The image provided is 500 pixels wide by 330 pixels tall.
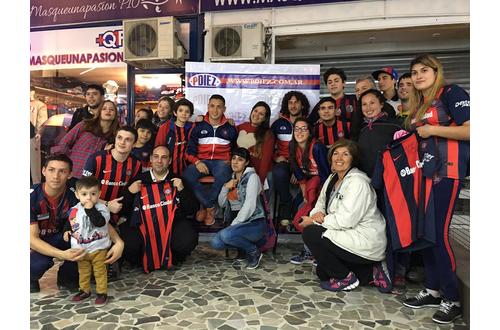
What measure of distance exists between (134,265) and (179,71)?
2811mm

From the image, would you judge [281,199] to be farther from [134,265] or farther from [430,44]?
[430,44]

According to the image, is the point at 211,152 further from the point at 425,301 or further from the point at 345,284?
the point at 425,301

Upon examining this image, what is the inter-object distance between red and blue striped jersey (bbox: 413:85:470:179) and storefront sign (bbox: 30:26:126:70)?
422 centimetres

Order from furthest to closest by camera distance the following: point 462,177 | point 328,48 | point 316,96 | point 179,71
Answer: point 328,48 < point 179,71 < point 316,96 < point 462,177

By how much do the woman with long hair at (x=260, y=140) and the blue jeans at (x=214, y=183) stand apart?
0.99 feet

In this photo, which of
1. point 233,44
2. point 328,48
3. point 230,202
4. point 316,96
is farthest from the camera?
point 328,48

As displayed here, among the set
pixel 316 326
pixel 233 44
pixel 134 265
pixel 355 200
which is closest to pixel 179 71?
pixel 233 44

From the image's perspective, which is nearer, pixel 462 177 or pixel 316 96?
pixel 462 177

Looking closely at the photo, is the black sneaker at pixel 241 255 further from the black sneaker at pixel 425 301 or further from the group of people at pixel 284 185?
the black sneaker at pixel 425 301

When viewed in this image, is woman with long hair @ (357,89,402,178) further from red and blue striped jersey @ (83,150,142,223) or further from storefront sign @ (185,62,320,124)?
red and blue striped jersey @ (83,150,142,223)

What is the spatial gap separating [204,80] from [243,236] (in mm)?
1900

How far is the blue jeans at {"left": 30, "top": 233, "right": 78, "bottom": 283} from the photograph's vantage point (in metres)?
2.61

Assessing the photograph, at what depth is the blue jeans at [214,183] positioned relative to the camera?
3.56m

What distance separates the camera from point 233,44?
463 cm
